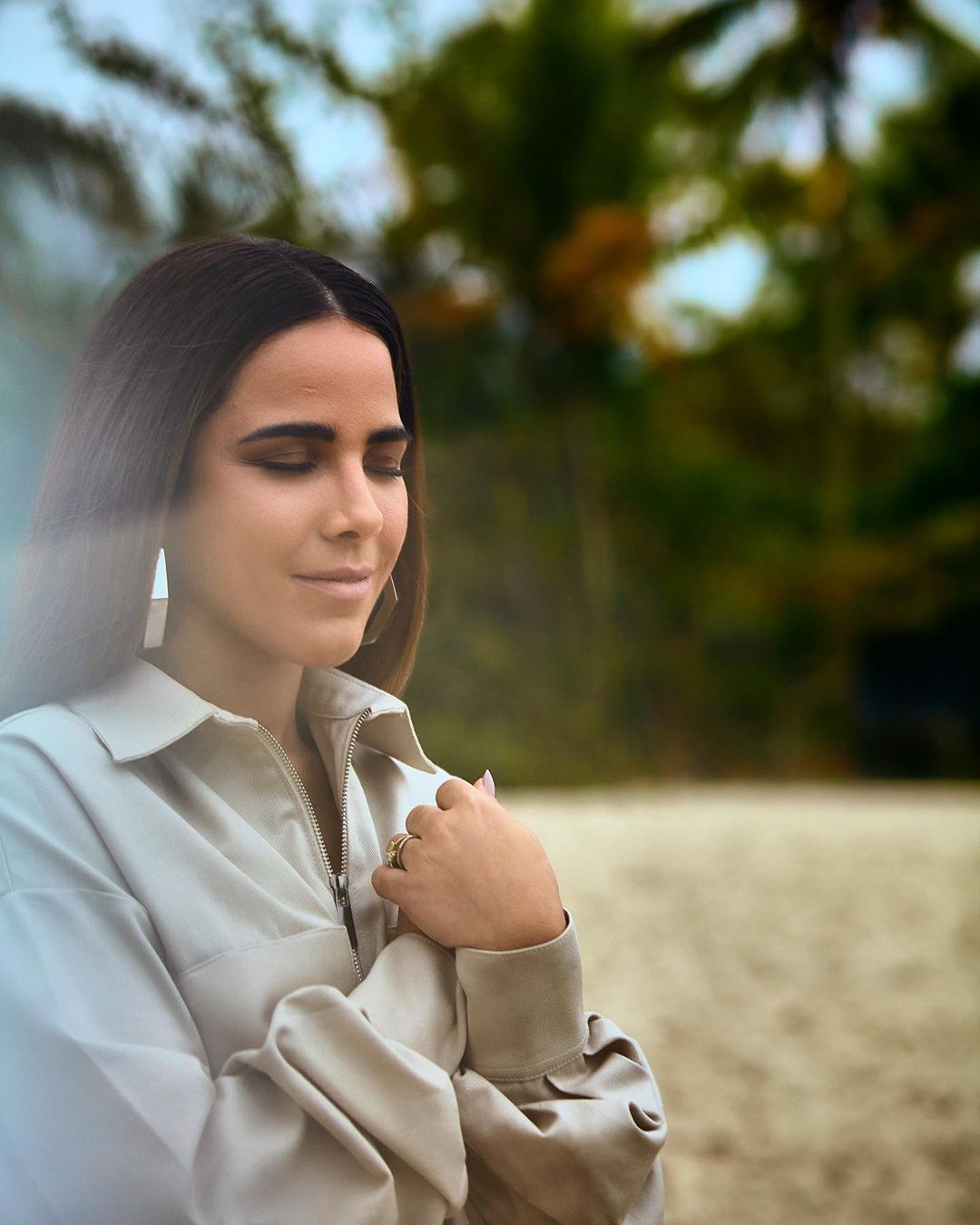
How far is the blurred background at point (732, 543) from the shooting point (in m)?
2.86

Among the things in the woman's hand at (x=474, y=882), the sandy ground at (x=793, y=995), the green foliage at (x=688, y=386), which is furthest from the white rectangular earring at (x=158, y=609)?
the green foliage at (x=688, y=386)

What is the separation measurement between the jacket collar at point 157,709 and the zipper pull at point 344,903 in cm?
10

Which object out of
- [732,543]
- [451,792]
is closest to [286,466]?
[451,792]

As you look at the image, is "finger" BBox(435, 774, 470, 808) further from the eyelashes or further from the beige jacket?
the eyelashes

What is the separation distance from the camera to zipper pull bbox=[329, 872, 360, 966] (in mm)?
728

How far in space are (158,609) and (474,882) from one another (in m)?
0.27

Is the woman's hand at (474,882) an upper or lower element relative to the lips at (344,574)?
lower

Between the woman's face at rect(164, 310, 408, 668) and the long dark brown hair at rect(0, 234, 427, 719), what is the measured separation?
0.02 metres

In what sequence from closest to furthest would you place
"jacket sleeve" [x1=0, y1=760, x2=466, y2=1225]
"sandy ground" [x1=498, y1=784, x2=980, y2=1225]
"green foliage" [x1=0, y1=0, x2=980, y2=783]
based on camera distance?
"jacket sleeve" [x1=0, y1=760, x2=466, y2=1225], "sandy ground" [x1=498, y1=784, x2=980, y2=1225], "green foliage" [x1=0, y1=0, x2=980, y2=783]

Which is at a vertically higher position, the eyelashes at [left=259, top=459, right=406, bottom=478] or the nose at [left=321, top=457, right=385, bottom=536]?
the eyelashes at [left=259, top=459, right=406, bottom=478]

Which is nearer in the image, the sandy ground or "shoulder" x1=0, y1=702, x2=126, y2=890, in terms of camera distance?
"shoulder" x1=0, y1=702, x2=126, y2=890

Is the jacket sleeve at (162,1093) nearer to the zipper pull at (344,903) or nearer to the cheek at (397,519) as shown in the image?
the zipper pull at (344,903)

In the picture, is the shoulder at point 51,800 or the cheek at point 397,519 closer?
the shoulder at point 51,800

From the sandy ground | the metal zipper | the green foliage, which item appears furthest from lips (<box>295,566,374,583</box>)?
the green foliage
